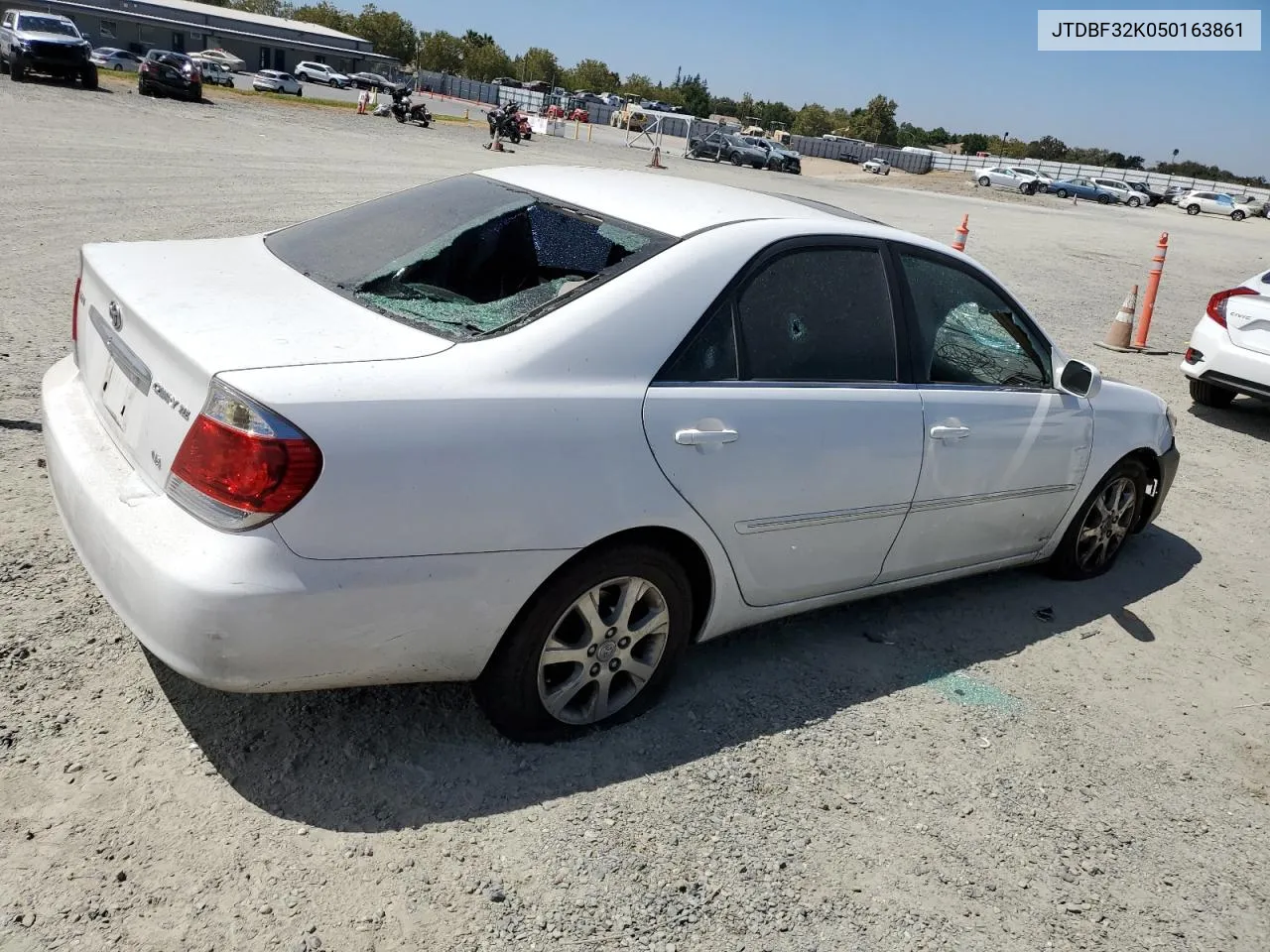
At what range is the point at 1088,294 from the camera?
15.5m

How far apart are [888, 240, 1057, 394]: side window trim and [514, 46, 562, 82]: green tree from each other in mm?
131241


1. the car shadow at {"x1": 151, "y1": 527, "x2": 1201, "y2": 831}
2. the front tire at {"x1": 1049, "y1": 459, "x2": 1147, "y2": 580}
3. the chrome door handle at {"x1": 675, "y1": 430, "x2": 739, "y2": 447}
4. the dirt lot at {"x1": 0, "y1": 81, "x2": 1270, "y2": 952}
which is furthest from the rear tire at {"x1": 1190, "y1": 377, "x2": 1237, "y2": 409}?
the chrome door handle at {"x1": 675, "y1": 430, "x2": 739, "y2": 447}

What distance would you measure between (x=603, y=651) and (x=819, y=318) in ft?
4.53

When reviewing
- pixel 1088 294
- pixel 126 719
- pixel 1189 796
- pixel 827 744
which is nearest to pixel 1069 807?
pixel 1189 796

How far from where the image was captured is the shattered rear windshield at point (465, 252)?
10.5 ft

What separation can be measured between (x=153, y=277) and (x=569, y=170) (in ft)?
5.49

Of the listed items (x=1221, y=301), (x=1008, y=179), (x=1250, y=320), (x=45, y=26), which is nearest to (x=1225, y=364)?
(x=1250, y=320)

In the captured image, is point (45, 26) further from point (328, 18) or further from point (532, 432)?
point (328, 18)

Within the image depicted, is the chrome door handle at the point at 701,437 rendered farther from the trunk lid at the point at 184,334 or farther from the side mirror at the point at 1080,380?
the side mirror at the point at 1080,380

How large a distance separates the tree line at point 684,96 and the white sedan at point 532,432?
102377 mm

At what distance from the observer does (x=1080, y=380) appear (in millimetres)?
4484

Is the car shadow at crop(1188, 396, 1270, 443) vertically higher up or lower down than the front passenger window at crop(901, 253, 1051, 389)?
lower down

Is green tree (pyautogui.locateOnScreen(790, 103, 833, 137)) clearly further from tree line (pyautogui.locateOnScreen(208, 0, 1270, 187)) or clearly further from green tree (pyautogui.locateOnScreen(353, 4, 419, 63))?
green tree (pyautogui.locateOnScreen(353, 4, 419, 63))

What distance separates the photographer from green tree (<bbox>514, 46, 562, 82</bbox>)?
5005 inches
